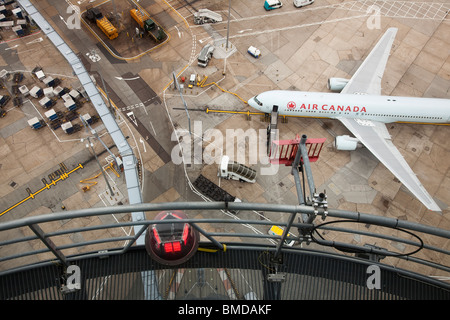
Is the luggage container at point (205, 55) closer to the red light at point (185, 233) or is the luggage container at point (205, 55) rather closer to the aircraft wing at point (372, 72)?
the aircraft wing at point (372, 72)

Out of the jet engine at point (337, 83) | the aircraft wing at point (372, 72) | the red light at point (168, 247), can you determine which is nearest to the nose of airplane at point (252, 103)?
the jet engine at point (337, 83)

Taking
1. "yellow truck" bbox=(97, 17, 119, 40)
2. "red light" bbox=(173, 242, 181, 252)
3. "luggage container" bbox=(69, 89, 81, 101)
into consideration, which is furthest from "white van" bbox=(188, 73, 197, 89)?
"red light" bbox=(173, 242, 181, 252)

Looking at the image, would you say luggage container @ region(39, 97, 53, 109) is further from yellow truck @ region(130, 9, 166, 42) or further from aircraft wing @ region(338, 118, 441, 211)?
aircraft wing @ region(338, 118, 441, 211)

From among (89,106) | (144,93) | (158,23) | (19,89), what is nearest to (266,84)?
(144,93)

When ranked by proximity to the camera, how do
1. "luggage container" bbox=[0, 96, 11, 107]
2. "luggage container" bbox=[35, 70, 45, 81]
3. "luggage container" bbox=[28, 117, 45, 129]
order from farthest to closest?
"luggage container" bbox=[35, 70, 45, 81] → "luggage container" bbox=[0, 96, 11, 107] → "luggage container" bbox=[28, 117, 45, 129]

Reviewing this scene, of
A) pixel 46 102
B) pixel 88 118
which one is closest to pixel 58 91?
pixel 46 102

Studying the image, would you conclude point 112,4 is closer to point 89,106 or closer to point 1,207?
point 89,106

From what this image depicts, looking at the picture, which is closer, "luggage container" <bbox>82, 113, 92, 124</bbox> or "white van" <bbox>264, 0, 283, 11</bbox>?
"luggage container" <bbox>82, 113, 92, 124</bbox>
